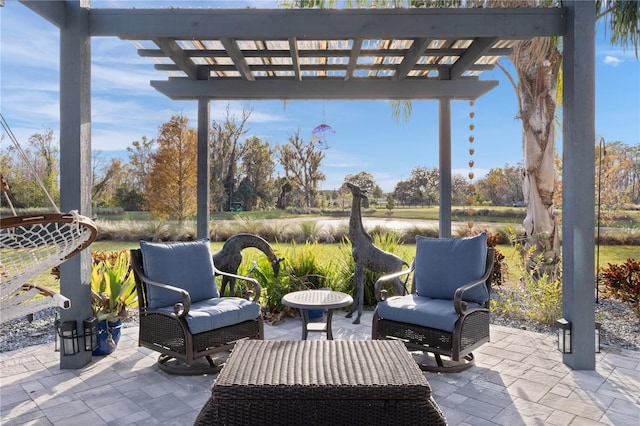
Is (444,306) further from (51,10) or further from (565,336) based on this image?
(51,10)

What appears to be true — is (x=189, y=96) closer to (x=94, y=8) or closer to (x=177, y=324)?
(x=94, y=8)

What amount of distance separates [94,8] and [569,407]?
492 centimetres

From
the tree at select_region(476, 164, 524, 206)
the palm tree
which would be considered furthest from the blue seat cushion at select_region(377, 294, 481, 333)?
the tree at select_region(476, 164, 524, 206)

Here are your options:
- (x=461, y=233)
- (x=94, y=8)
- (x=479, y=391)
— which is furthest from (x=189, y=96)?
(x=461, y=233)

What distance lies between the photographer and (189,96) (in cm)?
562

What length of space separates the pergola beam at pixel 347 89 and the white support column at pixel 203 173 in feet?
1.11

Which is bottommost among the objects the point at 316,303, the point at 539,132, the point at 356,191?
the point at 316,303

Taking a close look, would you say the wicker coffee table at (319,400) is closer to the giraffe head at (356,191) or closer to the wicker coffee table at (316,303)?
the wicker coffee table at (316,303)

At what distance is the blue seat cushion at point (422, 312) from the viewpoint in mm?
3414

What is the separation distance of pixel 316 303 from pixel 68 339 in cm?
Answer: 211

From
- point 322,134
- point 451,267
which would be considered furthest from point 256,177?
point 451,267

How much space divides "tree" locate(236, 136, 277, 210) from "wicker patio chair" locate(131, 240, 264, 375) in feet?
36.0

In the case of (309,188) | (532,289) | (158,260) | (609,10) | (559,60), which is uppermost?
(609,10)

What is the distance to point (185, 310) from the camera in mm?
3328
